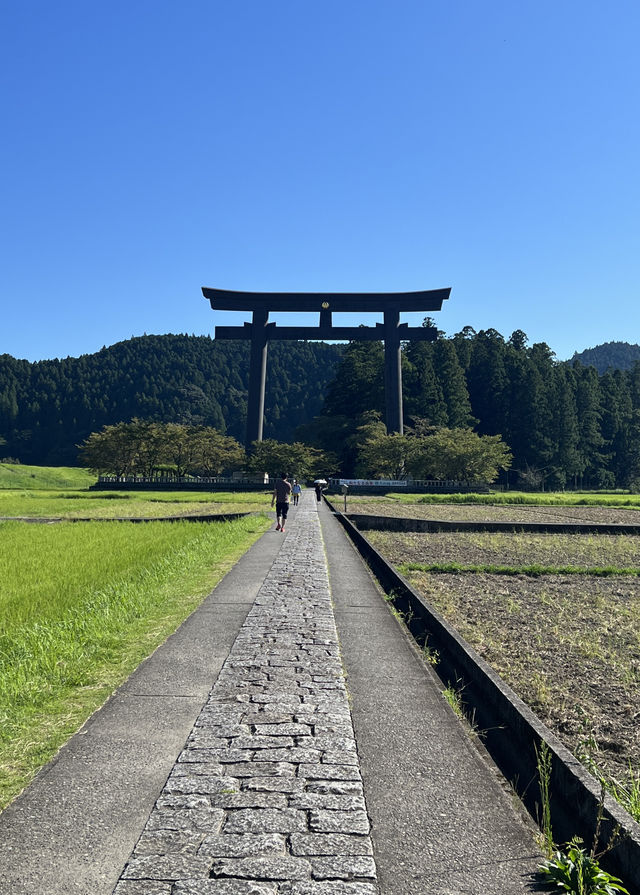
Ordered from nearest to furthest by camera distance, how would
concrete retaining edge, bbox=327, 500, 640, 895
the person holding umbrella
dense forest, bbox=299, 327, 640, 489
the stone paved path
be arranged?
the stone paved path < concrete retaining edge, bbox=327, 500, 640, 895 < the person holding umbrella < dense forest, bbox=299, 327, 640, 489

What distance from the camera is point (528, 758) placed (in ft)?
11.4

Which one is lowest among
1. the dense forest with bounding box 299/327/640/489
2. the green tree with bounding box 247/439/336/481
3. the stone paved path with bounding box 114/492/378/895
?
the stone paved path with bounding box 114/492/378/895

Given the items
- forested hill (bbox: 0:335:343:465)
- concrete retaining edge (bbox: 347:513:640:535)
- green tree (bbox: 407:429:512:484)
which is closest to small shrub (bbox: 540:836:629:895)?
→ concrete retaining edge (bbox: 347:513:640:535)

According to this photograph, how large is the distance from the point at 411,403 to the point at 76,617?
197ft

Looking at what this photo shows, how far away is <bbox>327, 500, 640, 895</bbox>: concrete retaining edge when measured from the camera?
2469mm

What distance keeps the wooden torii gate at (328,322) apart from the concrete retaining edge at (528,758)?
4384cm

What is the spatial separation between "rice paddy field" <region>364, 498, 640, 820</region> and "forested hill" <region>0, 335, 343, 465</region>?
95.0 metres

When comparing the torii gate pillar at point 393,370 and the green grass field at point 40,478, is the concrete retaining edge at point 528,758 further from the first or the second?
the green grass field at point 40,478

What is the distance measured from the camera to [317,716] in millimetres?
3824

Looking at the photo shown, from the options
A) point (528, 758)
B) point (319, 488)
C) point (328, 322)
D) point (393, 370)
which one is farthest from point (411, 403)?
point (528, 758)

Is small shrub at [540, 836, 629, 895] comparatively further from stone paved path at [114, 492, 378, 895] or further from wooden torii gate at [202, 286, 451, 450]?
wooden torii gate at [202, 286, 451, 450]

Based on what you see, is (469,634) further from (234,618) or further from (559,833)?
(559,833)

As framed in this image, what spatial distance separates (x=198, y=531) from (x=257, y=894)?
1352 centimetres

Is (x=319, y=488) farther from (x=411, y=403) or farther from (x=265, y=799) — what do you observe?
Answer: (x=411, y=403)
